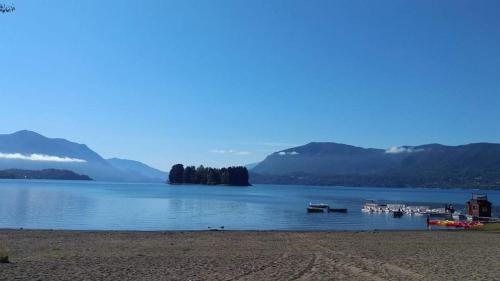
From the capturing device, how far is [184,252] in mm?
22016

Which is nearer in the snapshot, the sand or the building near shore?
the sand

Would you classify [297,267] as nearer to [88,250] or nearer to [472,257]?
[472,257]

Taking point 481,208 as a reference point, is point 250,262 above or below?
below

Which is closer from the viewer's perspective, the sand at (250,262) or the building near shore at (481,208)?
the sand at (250,262)

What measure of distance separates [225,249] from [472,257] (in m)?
10.6

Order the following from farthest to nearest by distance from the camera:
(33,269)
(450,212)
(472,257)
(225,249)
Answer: (450,212) < (225,249) < (472,257) < (33,269)

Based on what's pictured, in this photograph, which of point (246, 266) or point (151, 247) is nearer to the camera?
point (246, 266)

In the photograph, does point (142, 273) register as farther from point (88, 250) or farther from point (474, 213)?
point (474, 213)

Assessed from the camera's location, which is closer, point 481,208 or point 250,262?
point 250,262

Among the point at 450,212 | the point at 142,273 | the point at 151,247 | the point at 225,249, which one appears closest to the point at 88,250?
the point at 151,247

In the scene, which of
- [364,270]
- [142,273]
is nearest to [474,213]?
[364,270]

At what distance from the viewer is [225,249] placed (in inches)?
936

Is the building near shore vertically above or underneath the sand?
above

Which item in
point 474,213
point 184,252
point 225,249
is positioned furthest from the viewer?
point 474,213
